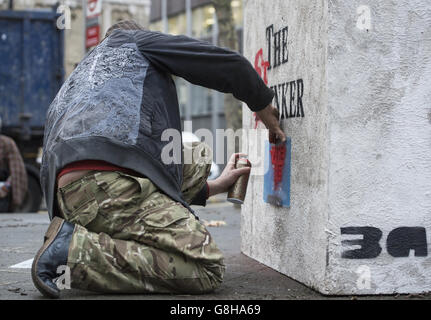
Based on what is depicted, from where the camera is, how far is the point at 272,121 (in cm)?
A: 357

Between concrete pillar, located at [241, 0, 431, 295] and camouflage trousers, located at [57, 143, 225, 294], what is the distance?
568mm

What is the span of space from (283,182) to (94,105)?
1138 mm

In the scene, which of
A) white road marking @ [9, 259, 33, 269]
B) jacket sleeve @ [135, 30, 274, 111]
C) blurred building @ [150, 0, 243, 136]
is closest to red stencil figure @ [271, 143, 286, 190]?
jacket sleeve @ [135, 30, 274, 111]

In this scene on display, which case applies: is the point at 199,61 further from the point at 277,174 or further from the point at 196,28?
the point at 196,28

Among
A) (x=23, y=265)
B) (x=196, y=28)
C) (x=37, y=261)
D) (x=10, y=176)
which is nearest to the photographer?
(x=37, y=261)

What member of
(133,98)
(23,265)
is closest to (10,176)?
(23,265)

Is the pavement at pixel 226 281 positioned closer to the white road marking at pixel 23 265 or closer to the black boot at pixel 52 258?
the white road marking at pixel 23 265

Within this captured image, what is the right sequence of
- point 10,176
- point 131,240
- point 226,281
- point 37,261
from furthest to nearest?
point 10,176, point 226,281, point 131,240, point 37,261

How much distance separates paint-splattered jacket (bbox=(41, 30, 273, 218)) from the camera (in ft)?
10.0

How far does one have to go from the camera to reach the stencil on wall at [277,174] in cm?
364

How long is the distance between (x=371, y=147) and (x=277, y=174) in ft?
2.64

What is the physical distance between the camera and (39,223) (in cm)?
677
